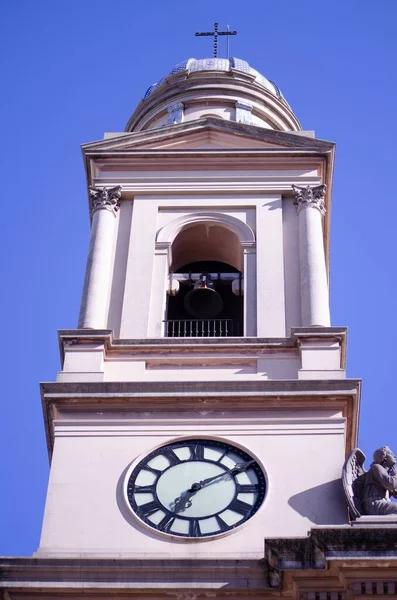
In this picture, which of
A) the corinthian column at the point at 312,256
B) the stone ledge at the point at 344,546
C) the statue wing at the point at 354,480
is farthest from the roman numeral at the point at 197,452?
the stone ledge at the point at 344,546

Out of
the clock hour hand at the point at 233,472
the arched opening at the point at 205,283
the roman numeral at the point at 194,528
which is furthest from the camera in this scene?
the arched opening at the point at 205,283

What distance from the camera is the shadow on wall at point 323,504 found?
2245 cm

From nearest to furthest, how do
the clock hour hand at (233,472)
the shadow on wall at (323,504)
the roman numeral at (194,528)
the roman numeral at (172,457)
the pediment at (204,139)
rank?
the roman numeral at (194,528) → the shadow on wall at (323,504) → the clock hour hand at (233,472) → the roman numeral at (172,457) → the pediment at (204,139)

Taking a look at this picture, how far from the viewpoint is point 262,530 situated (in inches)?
878

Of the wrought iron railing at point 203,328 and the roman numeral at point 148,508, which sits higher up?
the wrought iron railing at point 203,328

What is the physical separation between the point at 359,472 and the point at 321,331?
11.2 ft

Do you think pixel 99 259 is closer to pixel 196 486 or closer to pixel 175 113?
pixel 196 486

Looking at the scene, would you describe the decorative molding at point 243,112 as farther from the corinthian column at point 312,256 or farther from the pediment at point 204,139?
the corinthian column at point 312,256

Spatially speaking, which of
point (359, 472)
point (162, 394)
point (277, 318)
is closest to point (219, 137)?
point (277, 318)

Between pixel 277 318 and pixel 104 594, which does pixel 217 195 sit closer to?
pixel 277 318

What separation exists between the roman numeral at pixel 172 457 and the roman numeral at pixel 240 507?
3.81ft

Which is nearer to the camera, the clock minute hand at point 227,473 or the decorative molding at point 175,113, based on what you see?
the clock minute hand at point 227,473

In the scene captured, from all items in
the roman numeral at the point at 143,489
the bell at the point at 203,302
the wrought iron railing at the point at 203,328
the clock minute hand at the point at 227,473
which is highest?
the bell at the point at 203,302

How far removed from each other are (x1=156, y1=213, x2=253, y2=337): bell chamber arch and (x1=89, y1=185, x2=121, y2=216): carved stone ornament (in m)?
1.16
